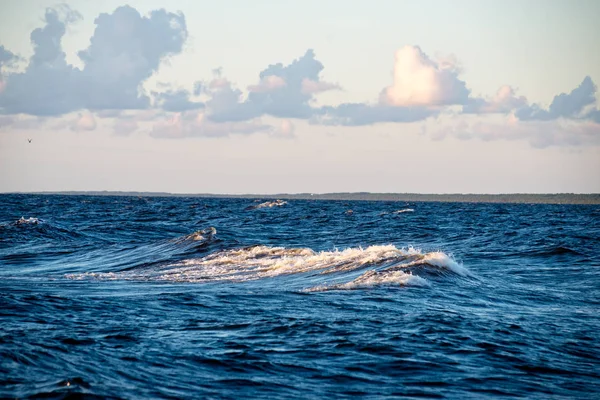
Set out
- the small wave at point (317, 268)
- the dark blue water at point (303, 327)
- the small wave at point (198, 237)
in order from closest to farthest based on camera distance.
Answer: the dark blue water at point (303, 327) → the small wave at point (317, 268) → the small wave at point (198, 237)

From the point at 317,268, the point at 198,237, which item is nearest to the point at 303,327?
the point at 317,268

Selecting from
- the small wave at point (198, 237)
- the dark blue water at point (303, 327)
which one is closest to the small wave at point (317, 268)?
the dark blue water at point (303, 327)

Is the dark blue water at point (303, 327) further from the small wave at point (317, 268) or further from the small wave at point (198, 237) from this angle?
the small wave at point (198, 237)

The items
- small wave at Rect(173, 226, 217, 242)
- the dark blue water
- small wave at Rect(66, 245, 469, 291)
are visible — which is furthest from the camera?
small wave at Rect(173, 226, 217, 242)

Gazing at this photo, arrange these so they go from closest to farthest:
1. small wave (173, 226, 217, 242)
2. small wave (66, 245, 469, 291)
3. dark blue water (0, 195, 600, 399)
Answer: dark blue water (0, 195, 600, 399) < small wave (66, 245, 469, 291) < small wave (173, 226, 217, 242)

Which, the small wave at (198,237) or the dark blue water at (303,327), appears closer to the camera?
the dark blue water at (303,327)

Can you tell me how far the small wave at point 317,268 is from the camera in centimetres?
2190

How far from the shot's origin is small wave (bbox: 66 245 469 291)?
71.9 ft

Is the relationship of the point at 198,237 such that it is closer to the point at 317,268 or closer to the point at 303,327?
the point at 317,268

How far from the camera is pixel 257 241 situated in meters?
41.6

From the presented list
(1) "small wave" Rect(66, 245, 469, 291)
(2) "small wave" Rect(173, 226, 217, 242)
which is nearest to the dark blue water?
(1) "small wave" Rect(66, 245, 469, 291)

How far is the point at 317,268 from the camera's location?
25.6 meters

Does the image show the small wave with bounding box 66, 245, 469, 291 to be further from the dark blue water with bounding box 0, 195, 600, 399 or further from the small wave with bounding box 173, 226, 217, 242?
the small wave with bounding box 173, 226, 217, 242

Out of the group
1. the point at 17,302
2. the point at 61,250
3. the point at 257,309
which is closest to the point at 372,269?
the point at 257,309
